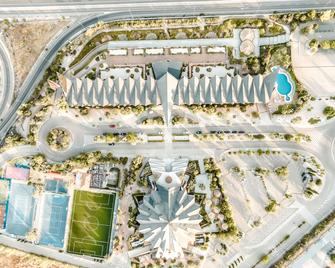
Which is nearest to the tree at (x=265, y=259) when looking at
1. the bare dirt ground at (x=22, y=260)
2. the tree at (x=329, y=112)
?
the tree at (x=329, y=112)

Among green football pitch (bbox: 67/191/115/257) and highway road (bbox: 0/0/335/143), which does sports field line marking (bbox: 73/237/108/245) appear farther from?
highway road (bbox: 0/0/335/143)

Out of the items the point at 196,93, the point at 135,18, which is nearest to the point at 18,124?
the point at 135,18

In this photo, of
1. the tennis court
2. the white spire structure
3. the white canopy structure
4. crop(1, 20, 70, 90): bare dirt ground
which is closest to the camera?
the white spire structure

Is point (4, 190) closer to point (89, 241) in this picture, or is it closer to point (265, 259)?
point (89, 241)

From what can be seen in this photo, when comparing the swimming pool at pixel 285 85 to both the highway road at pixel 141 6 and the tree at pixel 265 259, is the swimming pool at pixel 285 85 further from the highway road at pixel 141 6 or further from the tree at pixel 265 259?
the tree at pixel 265 259

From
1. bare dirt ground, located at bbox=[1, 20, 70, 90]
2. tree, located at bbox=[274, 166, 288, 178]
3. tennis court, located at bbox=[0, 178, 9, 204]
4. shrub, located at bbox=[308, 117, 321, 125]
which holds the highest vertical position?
bare dirt ground, located at bbox=[1, 20, 70, 90]

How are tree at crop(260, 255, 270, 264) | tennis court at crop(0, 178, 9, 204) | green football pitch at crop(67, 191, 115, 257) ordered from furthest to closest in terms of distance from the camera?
tennis court at crop(0, 178, 9, 204)
green football pitch at crop(67, 191, 115, 257)
tree at crop(260, 255, 270, 264)

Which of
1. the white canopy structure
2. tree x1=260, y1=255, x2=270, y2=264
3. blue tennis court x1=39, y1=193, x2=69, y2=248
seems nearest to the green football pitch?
blue tennis court x1=39, y1=193, x2=69, y2=248

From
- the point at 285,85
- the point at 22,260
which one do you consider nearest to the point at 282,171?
the point at 285,85
